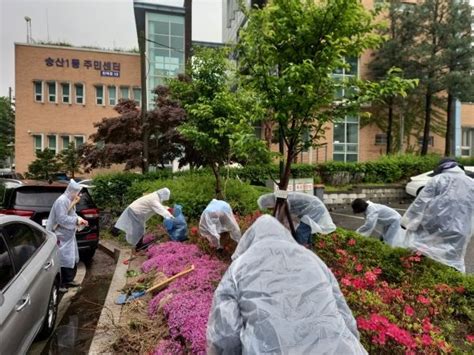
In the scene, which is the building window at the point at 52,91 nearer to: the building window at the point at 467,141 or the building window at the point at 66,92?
the building window at the point at 66,92

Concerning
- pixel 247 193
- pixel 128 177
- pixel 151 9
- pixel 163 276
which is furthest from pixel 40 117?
pixel 163 276

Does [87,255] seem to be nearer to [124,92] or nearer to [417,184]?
[417,184]

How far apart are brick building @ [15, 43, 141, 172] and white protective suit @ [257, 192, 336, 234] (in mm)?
29230

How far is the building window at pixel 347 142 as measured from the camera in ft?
79.2

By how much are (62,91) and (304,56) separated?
103 feet

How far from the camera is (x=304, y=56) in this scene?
14.8ft

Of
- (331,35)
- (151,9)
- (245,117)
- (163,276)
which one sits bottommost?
(163,276)

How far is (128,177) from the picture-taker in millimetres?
12523

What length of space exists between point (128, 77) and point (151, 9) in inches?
231

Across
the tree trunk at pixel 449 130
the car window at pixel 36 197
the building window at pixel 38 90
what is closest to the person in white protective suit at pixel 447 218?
Answer: the car window at pixel 36 197

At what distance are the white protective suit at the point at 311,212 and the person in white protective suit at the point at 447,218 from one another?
1101 mm

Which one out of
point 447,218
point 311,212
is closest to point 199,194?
point 311,212

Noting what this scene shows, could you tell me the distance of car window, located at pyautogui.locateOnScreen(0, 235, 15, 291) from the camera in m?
3.29

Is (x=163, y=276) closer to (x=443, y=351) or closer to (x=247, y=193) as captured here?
(x=443, y=351)
